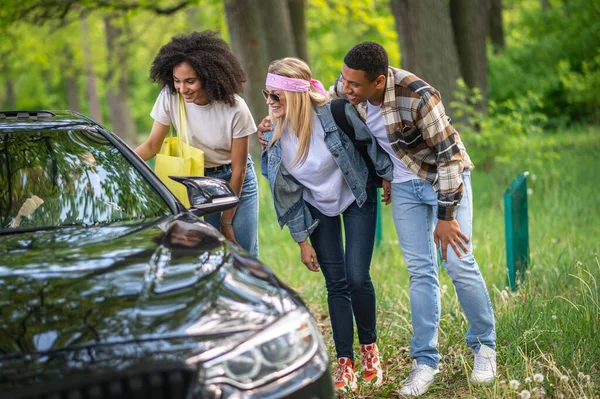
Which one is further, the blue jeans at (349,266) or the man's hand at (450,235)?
the blue jeans at (349,266)

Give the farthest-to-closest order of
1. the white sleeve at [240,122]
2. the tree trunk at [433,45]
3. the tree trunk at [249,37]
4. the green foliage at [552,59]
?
Answer: 1. the green foliage at [552,59]
2. the tree trunk at [249,37]
3. the tree trunk at [433,45]
4. the white sleeve at [240,122]

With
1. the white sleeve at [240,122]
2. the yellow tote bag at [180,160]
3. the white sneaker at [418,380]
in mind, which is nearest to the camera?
the white sneaker at [418,380]

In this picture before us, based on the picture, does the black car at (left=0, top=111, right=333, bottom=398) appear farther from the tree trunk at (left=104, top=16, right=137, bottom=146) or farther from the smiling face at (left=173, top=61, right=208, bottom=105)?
the tree trunk at (left=104, top=16, right=137, bottom=146)

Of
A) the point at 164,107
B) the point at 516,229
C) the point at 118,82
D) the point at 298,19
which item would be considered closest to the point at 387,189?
the point at 164,107

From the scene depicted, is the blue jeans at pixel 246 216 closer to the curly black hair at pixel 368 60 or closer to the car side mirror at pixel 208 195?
the car side mirror at pixel 208 195

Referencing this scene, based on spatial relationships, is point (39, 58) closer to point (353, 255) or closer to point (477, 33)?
point (477, 33)

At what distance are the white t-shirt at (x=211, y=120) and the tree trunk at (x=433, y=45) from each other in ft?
23.4

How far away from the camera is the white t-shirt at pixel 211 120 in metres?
4.69

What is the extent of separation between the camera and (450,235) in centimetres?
384

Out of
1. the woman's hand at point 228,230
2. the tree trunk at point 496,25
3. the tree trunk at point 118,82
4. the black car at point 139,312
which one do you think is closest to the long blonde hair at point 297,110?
the black car at point 139,312

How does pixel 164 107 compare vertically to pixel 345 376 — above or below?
above

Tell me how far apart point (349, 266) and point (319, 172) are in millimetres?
537

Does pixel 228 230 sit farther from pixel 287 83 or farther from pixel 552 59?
pixel 552 59

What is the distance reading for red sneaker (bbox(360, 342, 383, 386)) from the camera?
4293 millimetres
